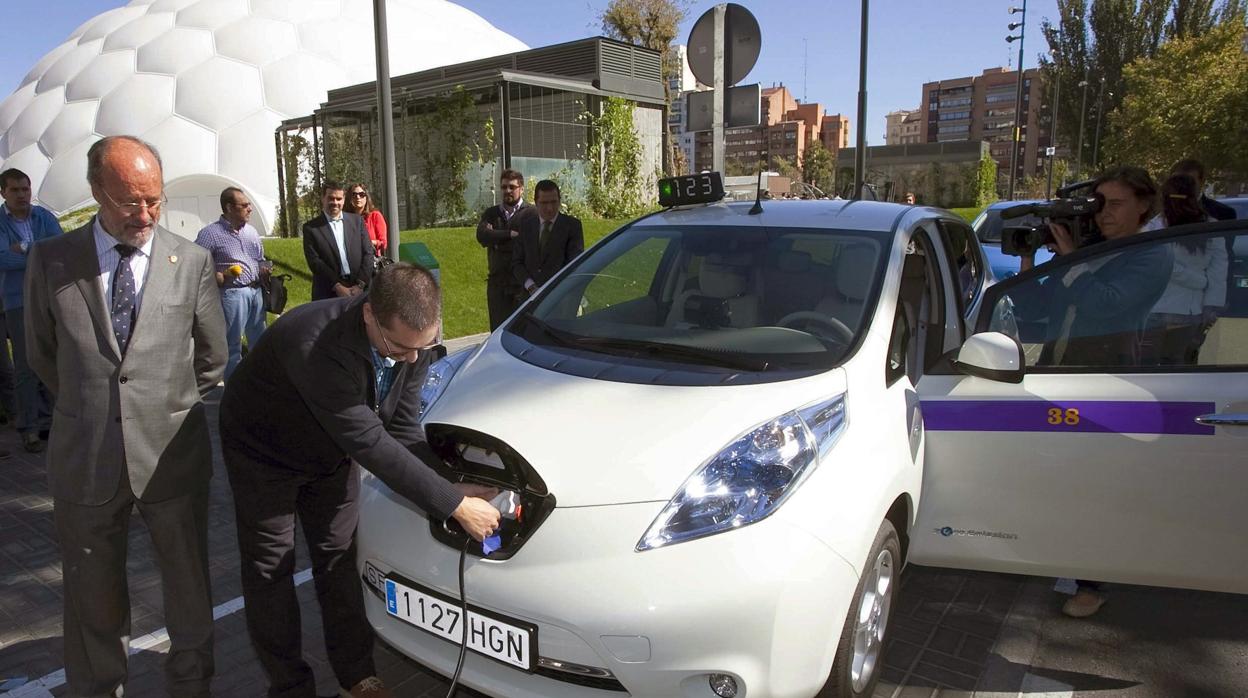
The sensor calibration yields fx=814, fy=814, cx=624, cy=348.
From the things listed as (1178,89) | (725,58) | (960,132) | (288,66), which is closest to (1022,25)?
(1178,89)

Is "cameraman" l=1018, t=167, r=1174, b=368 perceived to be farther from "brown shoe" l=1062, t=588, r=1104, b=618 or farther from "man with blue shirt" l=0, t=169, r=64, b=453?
"man with blue shirt" l=0, t=169, r=64, b=453

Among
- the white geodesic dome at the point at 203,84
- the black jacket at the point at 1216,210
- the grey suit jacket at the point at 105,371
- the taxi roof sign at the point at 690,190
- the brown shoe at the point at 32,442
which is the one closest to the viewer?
the grey suit jacket at the point at 105,371

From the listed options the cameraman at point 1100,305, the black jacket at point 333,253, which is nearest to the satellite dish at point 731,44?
the black jacket at point 333,253

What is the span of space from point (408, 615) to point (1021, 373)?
2241 mm

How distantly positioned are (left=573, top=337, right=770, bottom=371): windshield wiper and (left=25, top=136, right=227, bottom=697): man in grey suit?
1339mm

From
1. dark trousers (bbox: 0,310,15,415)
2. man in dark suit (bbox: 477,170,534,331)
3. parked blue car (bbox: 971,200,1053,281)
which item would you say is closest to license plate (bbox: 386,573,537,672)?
man in dark suit (bbox: 477,170,534,331)

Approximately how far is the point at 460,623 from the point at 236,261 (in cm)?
541

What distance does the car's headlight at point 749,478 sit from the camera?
223 centimetres

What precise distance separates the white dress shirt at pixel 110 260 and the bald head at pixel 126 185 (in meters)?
0.03

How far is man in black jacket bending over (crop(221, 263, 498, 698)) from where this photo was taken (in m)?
2.31

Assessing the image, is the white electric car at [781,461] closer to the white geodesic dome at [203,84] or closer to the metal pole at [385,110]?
the metal pole at [385,110]

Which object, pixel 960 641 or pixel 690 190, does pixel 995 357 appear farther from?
pixel 690 190

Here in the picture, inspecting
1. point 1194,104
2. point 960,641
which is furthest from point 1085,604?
point 1194,104

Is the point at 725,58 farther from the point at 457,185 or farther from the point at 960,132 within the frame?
the point at 960,132
